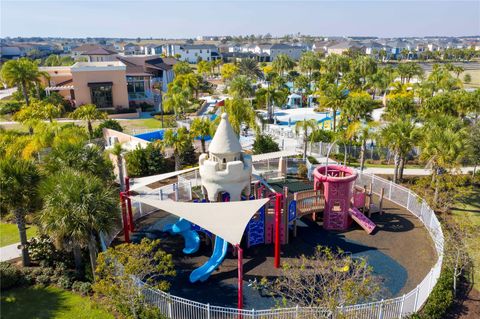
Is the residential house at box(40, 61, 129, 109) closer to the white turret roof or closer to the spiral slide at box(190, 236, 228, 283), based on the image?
the white turret roof

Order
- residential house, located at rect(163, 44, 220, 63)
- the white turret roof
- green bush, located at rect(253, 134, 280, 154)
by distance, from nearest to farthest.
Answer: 1. the white turret roof
2. green bush, located at rect(253, 134, 280, 154)
3. residential house, located at rect(163, 44, 220, 63)

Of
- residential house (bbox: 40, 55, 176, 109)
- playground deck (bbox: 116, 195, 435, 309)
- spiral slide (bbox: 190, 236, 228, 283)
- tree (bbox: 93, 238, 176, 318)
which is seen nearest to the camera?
tree (bbox: 93, 238, 176, 318)

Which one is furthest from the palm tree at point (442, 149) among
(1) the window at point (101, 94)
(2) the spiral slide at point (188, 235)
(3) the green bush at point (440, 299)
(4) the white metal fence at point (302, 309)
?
(1) the window at point (101, 94)

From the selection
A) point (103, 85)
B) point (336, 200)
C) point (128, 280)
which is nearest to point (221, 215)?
point (128, 280)

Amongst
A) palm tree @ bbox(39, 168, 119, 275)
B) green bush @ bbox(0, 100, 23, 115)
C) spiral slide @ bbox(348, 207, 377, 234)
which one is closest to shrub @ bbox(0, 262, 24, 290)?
palm tree @ bbox(39, 168, 119, 275)

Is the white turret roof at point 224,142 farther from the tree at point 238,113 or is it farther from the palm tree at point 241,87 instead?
the palm tree at point 241,87

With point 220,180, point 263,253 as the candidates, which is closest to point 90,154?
point 220,180
